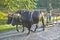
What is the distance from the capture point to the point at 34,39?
15500mm

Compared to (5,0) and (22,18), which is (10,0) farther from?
(22,18)

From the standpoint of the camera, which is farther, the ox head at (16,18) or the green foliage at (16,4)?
the green foliage at (16,4)

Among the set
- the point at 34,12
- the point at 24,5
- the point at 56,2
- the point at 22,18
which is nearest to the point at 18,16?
the point at 22,18

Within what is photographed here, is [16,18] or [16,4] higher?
[16,4]

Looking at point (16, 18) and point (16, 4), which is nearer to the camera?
point (16, 18)

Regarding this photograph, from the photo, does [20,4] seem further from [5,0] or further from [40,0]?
[40,0]

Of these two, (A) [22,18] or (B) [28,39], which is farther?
(A) [22,18]

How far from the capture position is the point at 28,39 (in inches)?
603

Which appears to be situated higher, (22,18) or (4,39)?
(22,18)

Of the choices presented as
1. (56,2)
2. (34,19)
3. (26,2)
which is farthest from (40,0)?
(34,19)

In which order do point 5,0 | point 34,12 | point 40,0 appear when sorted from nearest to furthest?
point 34,12 → point 5,0 → point 40,0

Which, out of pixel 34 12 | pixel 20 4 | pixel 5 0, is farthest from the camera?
pixel 20 4

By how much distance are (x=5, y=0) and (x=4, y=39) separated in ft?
29.8

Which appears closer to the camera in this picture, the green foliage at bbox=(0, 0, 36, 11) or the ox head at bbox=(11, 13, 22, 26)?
the ox head at bbox=(11, 13, 22, 26)
